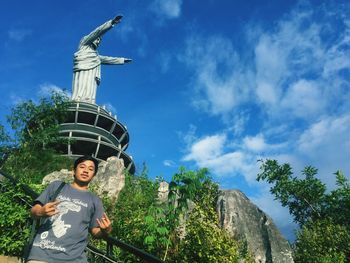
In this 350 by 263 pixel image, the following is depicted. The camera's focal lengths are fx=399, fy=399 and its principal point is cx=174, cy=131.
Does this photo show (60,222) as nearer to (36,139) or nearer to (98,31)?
(36,139)

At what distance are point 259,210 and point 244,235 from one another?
2.96m

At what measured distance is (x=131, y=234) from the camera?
12.5 meters

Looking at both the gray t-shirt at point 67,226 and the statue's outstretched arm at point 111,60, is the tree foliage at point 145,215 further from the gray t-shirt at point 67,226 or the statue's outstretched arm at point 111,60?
the statue's outstretched arm at point 111,60

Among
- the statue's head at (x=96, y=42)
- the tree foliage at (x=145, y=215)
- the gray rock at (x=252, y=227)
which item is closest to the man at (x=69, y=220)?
the tree foliage at (x=145, y=215)

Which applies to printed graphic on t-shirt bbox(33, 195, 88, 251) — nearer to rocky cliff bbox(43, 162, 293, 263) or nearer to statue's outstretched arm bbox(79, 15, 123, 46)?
rocky cliff bbox(43, 162, 293, 263)

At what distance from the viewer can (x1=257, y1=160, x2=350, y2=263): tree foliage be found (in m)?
20.9

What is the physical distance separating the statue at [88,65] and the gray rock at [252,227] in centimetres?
2175

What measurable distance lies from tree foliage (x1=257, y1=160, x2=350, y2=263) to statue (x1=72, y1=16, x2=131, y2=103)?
62.8 ft

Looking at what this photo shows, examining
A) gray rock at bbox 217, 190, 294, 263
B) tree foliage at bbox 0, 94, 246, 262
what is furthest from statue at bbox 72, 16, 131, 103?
gray rock at bbox 217, 190, 294, 263

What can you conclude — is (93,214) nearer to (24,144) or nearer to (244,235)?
(244,235)

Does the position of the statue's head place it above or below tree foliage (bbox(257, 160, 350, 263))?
above

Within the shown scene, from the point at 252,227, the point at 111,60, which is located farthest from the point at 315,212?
the point at 111,60

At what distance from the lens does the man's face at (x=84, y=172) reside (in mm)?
3877

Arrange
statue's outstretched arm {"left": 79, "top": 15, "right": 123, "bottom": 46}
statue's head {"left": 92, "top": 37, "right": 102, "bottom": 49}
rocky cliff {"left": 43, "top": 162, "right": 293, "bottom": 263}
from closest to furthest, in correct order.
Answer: rocky cliff {"left": 43, "top": 162, "right": 293, "bottom": 263}
statue's outstretched arm {"left": 79, "top": 15, "right": 123, "bottom": 46}
statue's head {"left": 92, "top": 37, "right": 102, "bottom": 49}
